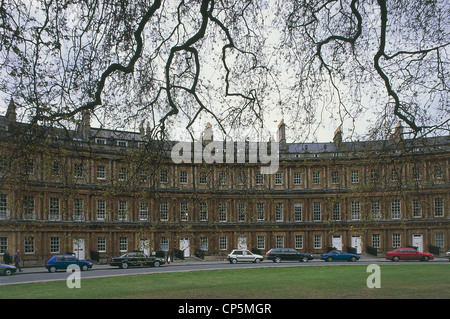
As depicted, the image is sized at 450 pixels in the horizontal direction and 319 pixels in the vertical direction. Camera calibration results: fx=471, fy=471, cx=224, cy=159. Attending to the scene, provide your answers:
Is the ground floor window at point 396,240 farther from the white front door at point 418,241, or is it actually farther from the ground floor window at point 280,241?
the ground floor window at point 280,241

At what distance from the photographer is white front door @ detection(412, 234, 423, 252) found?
2088 inches

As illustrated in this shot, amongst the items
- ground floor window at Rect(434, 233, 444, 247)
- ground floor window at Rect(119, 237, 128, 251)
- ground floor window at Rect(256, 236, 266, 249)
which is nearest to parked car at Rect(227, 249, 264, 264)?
ground floor window at Rect(256, 236, 266, 249)

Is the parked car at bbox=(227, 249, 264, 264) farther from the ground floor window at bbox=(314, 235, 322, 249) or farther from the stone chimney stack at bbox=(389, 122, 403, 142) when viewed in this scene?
the stone chimney stack at bbox=(389, 122, 403, 142)

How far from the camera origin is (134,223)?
49.4 m

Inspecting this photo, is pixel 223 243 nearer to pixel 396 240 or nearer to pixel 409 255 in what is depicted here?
pixel 396 240

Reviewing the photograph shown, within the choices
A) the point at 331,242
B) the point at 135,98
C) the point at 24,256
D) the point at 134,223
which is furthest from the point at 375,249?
the point at 135,98

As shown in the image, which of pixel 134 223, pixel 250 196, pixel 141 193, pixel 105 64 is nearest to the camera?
pixel 105 64

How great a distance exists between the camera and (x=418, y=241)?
174 ft

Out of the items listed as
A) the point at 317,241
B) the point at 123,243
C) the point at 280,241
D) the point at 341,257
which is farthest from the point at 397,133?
the point at 317,241

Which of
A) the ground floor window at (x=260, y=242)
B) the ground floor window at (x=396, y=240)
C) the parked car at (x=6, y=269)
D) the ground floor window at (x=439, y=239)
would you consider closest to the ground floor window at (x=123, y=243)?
the ground floor window at (x=260, y=242)

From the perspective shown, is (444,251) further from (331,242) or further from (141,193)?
(141,193)

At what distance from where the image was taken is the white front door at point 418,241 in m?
53.0

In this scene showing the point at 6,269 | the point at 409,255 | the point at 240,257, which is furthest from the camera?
the point at 409,255

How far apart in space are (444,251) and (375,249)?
739cm
